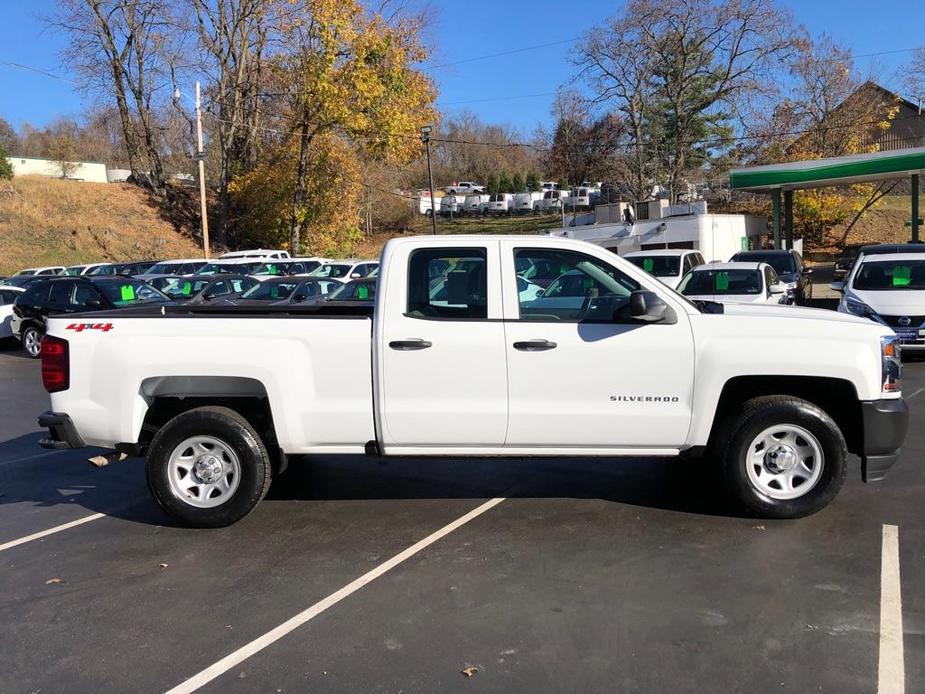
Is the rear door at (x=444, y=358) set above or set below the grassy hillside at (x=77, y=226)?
below

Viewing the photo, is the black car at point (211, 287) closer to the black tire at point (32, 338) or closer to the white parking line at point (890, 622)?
the black tire at point (32, 338)

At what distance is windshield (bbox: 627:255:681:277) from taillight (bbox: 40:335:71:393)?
1527 centimetres

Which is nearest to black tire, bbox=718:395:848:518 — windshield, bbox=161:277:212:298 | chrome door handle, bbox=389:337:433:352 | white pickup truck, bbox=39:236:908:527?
white pickup truck, bbox=39:236:908:527

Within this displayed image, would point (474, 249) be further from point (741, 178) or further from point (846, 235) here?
point (846, 235)

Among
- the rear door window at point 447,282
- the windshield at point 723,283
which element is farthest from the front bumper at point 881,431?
the windshield at point 723,283

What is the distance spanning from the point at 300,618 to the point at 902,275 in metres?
11.8

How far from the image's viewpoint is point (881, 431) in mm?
5363

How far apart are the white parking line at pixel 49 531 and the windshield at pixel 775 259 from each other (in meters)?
15.9

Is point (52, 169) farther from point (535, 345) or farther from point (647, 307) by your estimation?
point (647, 307)

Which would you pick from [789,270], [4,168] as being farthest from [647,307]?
[4,168]

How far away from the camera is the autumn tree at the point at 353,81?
36.8 metres

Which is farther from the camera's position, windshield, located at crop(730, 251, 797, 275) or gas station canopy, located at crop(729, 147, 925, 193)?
gas station canopy, located at crop(729, 147, 925, 193)

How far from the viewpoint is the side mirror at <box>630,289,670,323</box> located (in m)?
5.20

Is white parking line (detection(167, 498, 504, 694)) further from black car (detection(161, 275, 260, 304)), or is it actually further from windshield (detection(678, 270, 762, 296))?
black car (detection(161, 275, 260, 304))
